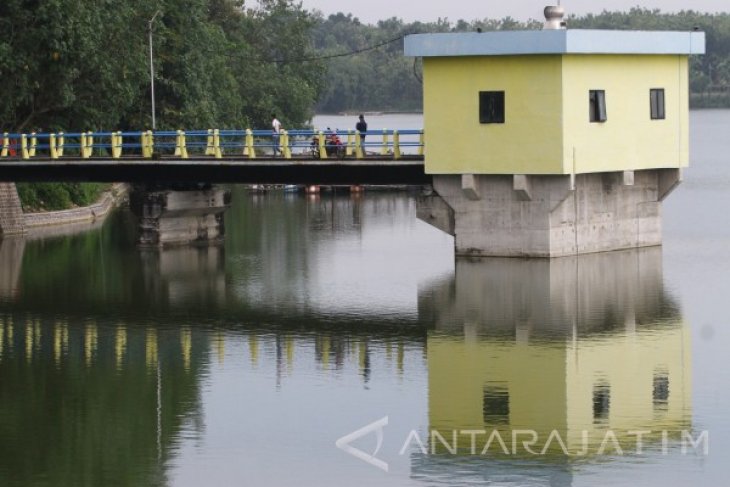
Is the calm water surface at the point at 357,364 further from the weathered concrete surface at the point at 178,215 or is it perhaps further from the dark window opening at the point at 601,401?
the weathered concrete surface at the point at 178,215

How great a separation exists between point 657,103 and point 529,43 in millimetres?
6080

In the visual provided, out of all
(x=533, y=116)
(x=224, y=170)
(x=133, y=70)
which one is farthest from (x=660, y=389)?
(x=133, y=70)

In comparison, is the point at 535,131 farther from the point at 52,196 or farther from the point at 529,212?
the point at 52,196

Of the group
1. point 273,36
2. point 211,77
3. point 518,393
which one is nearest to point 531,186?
point 518,393

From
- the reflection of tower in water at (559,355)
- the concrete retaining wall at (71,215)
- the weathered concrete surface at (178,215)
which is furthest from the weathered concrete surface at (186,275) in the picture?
the concrete retaining wall at (71,215)

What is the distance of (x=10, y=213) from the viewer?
2648 inches

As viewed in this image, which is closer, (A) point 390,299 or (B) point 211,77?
(A) point 390,299

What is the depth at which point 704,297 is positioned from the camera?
45.4 metres

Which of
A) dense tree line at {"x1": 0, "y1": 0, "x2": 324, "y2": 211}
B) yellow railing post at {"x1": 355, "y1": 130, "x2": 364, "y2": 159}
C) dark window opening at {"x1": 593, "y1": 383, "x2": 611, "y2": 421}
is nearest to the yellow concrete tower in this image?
yellow railing post at {"x1": 355, "y1": 130, "x2": 364, "y2": 159}

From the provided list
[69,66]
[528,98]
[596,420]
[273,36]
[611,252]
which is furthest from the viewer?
[273,36]

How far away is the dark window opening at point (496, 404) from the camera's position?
30867 mm

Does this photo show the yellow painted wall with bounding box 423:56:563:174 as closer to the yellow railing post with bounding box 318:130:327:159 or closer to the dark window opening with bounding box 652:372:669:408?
the yellow railing post with bounding box 318:130:327:159

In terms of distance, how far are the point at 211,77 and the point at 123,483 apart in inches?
2772

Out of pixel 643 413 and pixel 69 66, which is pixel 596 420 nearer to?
pixel 643 413
